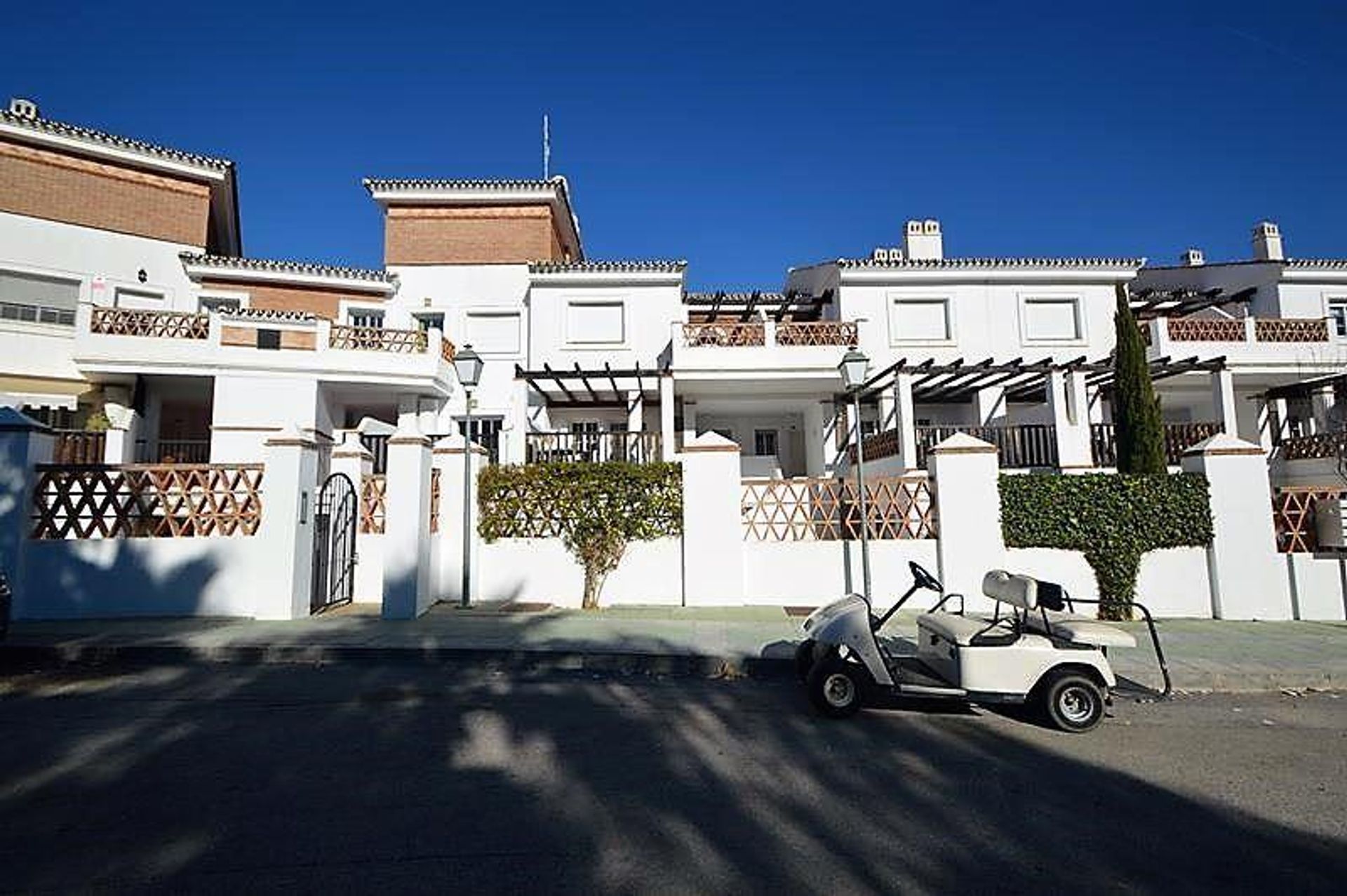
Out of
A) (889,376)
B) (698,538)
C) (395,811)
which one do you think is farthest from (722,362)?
(395,811)

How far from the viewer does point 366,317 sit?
19.3 meters

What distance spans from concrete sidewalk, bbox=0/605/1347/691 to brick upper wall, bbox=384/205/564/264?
13.3m

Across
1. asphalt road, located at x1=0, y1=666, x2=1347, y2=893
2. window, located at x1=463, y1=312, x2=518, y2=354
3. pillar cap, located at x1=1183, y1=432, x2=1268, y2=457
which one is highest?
window, located at x1=463, y1=312, x2=518, y2=354

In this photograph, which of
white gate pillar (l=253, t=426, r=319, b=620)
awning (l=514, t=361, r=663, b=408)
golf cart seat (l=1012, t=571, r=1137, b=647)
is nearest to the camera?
golf cart seat (l=1012, t=571, r=1137, b=647)

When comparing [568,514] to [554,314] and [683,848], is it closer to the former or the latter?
[683,848]

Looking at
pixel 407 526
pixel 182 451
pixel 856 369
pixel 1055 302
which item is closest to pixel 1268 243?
pixel 1055 302

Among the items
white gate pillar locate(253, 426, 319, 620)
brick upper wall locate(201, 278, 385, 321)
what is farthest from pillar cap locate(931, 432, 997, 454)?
brick upper wall locate(201, 278, 385, 321)

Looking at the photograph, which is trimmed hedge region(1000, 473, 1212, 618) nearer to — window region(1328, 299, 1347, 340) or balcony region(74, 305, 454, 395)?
balcony region(74, 305, 454, 395)

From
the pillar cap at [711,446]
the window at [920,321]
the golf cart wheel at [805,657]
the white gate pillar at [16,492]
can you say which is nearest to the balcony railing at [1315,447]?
the window at [920,321]

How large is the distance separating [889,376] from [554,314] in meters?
9.36

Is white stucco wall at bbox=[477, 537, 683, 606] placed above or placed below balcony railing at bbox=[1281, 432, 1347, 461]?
below

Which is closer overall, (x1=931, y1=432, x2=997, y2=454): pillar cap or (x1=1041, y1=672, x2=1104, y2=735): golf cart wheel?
(x1=1041, y1=672, x2=1104, y2=735): golf cart wheel

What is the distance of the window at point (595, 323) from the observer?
18375 millimetres

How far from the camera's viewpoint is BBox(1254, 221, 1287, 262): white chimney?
22.1 metres
